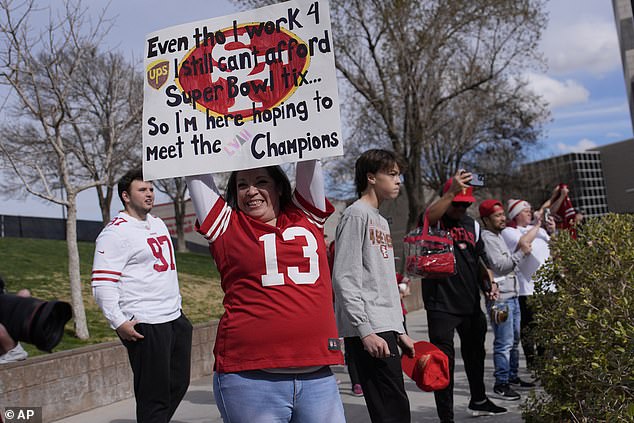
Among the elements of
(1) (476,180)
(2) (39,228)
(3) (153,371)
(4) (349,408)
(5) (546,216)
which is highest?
(2) (39,228)

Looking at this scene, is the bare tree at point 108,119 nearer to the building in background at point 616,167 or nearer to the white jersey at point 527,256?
the white jersey at point 527,256

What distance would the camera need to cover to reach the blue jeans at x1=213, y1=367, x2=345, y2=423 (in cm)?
273

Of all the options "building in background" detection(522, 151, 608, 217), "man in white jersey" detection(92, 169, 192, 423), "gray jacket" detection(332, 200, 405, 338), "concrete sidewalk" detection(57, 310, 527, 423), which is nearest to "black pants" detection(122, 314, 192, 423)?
"man in white jersey" detection(92, 169, 192, 423)

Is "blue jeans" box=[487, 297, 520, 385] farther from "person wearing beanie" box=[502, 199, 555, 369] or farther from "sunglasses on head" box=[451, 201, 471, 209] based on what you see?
"sunglasses on head" box=[451, 201, 471, 209]

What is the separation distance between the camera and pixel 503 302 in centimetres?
685

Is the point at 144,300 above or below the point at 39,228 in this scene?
below

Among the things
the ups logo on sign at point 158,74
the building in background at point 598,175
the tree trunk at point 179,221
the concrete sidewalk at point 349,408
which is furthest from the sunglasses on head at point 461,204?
the building in background at point 598,175

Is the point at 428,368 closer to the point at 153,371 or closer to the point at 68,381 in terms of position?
the point at 153,371

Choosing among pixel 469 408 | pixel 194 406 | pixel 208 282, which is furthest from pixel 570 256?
pixel 208 282

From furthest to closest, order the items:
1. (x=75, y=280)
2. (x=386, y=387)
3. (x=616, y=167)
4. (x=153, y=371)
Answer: (x=616, y=167) < (x=75, y=280) < (x=153, y=371) < (x=386, y=387)

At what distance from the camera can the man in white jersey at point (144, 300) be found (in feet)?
15.3

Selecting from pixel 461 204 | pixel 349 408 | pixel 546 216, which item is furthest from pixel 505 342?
pixel 546 216

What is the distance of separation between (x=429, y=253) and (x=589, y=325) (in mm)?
1515

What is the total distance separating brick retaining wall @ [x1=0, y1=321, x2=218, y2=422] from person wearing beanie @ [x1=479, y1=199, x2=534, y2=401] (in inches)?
150
